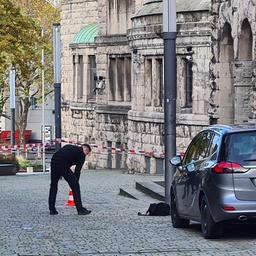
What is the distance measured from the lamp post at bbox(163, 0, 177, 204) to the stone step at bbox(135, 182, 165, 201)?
2850 millimetres

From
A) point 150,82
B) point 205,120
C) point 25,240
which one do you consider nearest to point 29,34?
point 150,82

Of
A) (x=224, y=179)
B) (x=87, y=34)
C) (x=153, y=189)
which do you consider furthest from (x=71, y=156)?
(x=87, y=34)

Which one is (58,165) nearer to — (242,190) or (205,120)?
(242,190)

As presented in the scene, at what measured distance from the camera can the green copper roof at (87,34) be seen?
53.2 metres

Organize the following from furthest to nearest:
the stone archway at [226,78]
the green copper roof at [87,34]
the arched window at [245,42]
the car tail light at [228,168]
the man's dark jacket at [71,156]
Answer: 1. the green copper roof at [87,34]
2. the stone archway at [226,78]
3. the arched window at [245,42]
4. the man's dark jacket at [71,156]
5. the car tail light at [228,168]

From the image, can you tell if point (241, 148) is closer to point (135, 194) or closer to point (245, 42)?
point (245, 42)

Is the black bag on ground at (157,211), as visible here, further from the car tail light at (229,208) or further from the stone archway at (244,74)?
the stone archway at (244,74)

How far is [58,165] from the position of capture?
20062mm

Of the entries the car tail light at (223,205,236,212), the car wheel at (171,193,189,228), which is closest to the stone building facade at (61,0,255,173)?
the car wheel at (171,193,189,228)

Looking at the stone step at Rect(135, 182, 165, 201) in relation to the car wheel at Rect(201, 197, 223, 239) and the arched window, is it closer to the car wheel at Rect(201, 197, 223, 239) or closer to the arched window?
the arched window

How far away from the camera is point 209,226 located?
47.6ft

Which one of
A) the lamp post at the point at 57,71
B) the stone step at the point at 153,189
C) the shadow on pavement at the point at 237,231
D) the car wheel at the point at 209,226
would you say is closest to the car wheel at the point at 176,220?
the shadow on pavement at the point at 237,231

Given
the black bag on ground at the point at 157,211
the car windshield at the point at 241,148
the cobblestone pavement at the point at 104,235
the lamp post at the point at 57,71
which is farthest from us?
the lamp post at the point at 57,71

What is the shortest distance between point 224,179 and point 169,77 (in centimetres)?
707
